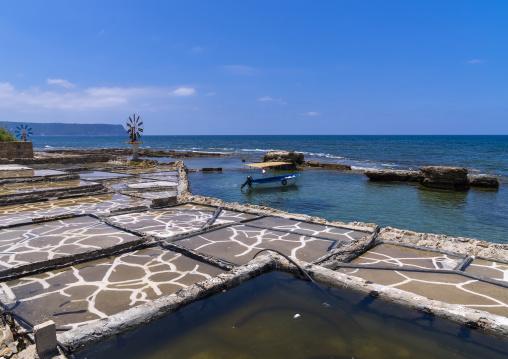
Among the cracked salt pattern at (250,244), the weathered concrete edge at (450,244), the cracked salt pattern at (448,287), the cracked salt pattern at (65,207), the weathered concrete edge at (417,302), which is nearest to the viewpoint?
the weathered concrete edge at (417,302)

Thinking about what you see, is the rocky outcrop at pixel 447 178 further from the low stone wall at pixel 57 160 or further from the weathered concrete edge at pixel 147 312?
the low stone wall at pixel 57 160

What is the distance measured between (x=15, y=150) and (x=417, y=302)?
1158 inches

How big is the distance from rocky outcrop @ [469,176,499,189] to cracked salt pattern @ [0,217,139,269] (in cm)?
2478

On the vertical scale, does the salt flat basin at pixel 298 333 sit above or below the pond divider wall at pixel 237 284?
below

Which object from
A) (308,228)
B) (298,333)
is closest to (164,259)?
(298,333)

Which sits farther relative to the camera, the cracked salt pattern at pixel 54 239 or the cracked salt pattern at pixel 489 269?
the cracked salt pattern at pixel 54 239

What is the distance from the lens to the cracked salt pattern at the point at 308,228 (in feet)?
26.5

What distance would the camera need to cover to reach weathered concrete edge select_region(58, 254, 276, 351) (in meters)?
3.47

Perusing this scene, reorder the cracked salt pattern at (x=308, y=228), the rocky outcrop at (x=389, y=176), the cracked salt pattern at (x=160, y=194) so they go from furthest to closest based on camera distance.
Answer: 1. the rocky outcrop at (x=389, y=176)
2. the cracked salt pattern at (x=160, y=194)
3. the cracked salt pattern at (x=308, y=228)

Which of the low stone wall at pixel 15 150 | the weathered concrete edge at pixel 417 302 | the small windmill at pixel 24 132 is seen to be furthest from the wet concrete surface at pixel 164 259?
the small windmill at pixel 24 132

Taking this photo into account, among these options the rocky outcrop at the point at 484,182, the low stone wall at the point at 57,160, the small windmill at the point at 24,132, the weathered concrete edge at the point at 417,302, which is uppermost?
the small windmill at the point at 24,132

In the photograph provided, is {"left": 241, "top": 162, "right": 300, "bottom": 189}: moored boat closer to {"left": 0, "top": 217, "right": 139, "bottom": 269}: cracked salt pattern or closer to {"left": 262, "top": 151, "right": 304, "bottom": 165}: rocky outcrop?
{"left": 0, "top": 217, "right": 139, "bottom": 269}: cracked salt pattern

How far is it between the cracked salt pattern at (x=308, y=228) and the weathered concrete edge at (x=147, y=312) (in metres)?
3.15

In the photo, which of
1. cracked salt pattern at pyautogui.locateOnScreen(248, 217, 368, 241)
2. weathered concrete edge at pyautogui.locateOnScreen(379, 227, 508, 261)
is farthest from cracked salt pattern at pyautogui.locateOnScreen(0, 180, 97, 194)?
weathered concrete edge at pyautogui.locateOnScreen(379, 227, 508, 261)
